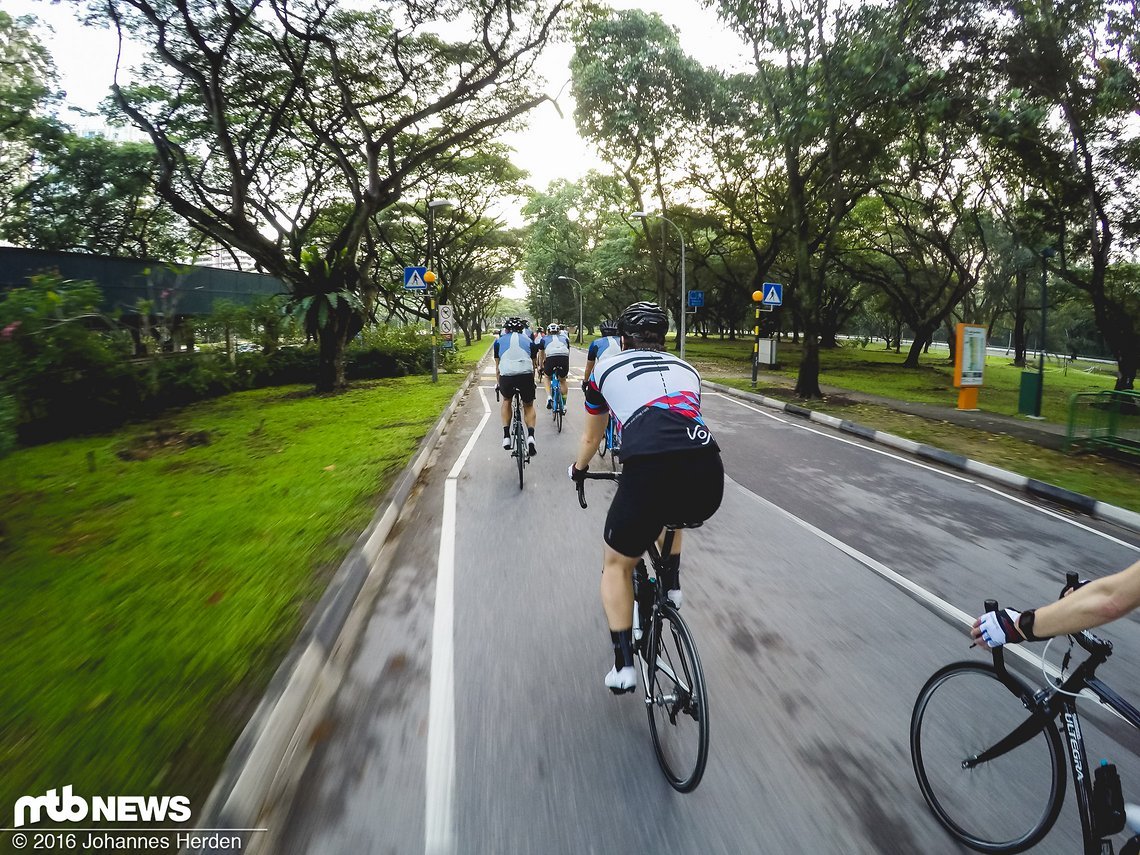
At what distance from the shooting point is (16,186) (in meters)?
21.9

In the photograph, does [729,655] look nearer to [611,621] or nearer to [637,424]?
[611,621]

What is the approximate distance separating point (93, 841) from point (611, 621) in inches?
85.9

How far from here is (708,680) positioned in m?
3.53

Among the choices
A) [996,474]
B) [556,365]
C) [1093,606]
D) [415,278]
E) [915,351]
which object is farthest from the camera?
[915,351]

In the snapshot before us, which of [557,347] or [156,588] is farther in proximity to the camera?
[557,347]

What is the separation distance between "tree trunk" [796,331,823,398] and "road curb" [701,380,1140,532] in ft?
8.51

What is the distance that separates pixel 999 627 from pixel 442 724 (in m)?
2.46

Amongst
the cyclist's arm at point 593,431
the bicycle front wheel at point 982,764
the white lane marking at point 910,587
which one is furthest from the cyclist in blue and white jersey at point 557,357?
the bicycle front wheel at point 982,764

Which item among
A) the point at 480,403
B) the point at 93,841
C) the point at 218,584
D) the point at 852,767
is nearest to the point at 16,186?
the point at 480,403

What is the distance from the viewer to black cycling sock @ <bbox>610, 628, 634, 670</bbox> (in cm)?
282

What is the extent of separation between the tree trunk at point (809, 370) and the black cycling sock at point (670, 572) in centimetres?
1515

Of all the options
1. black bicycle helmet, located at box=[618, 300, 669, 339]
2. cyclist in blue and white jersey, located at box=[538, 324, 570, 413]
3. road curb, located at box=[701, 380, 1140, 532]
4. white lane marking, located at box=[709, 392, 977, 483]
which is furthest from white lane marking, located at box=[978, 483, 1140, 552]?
cyclist in blue and white jersey, located at box=[538, 324, 570, 413]

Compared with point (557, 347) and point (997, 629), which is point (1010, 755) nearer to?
point (997, 629)

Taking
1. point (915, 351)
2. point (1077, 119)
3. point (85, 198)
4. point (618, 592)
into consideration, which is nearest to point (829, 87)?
point (1077, 119)
